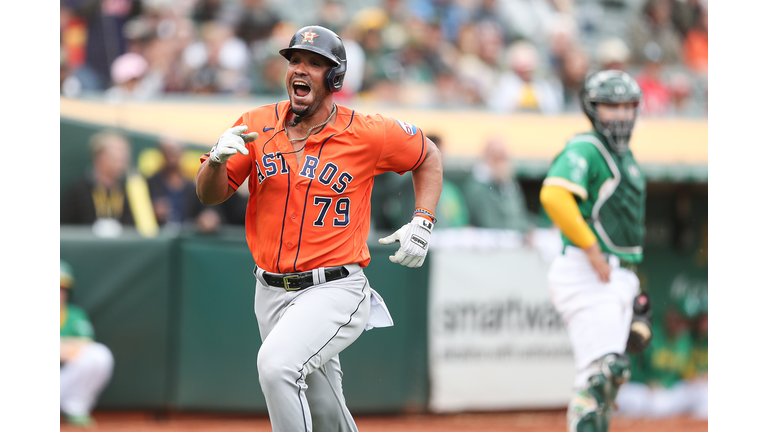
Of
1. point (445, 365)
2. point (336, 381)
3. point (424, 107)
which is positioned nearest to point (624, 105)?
point (336, 381)

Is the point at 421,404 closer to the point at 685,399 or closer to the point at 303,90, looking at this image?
the point at 685,399

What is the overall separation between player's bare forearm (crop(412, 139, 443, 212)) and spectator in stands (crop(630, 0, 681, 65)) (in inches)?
355

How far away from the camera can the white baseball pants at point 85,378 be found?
6.70 meters

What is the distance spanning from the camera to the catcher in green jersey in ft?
16.9

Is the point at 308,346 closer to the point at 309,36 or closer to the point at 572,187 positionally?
the point at 309,36

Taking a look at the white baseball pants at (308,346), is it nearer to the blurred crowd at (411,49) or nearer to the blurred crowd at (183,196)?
the blurred crowd at (183,196)

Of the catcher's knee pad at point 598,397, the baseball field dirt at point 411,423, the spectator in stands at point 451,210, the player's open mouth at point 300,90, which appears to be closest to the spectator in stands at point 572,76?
the spectator in stands at point 451,210

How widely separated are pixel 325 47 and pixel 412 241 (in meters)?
1.02

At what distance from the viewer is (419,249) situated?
13.4ft

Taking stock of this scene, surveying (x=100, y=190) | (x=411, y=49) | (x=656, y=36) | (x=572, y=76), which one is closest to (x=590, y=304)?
(x=100, y=190)

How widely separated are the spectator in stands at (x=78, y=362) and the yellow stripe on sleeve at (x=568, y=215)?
13.1 feet

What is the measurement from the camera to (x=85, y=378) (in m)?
6.82

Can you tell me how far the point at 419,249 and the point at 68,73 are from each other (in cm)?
605

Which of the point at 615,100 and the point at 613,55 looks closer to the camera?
the point at 615,100
